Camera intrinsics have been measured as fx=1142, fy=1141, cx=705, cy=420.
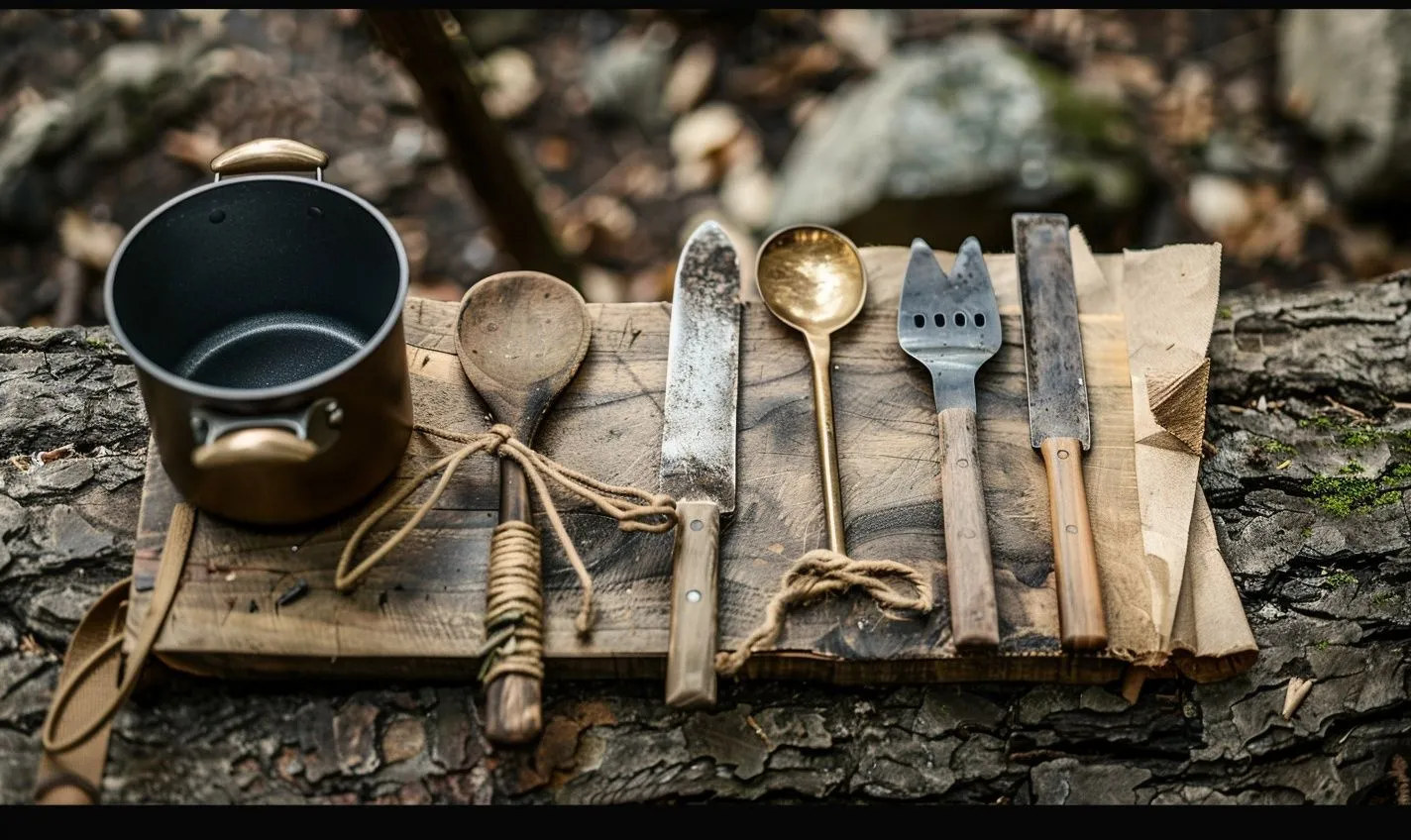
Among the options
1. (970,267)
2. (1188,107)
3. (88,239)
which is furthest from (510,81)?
(970,267)

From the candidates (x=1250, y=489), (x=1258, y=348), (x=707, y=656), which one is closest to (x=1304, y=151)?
(x=1258, y=348)

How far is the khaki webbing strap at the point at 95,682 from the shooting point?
57.8 inches

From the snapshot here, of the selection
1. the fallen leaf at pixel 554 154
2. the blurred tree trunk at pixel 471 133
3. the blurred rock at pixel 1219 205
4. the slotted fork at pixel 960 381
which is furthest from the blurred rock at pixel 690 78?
the slotted fork at pixel 960 381

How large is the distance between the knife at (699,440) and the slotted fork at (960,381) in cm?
29

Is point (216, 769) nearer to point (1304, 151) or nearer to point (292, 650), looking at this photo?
point (292, 650)

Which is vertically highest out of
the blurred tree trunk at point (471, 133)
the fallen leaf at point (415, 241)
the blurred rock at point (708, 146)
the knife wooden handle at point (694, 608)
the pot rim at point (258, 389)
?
the blurred rock at point (708, 146)

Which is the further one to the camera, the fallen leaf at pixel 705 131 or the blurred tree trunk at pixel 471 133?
the fallen leaf at pixel 705 131

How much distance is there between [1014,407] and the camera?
176cm

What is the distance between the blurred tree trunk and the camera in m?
2.32

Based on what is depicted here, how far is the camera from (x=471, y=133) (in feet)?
8.49

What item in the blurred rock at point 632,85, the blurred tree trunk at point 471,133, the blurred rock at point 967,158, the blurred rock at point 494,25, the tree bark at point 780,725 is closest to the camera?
the tree bark at point 780,725

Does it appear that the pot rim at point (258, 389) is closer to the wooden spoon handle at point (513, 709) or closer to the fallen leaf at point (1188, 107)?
the wooden spoon handle at point (513, 709)

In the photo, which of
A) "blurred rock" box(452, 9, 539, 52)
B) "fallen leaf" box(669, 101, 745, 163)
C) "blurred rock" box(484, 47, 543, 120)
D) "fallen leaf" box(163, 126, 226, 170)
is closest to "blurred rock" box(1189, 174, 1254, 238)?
"fallen leaf" box(669, 101, 745, 163)

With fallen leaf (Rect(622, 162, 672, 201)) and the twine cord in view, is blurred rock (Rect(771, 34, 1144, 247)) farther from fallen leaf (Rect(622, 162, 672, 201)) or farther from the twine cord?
the twine cord
